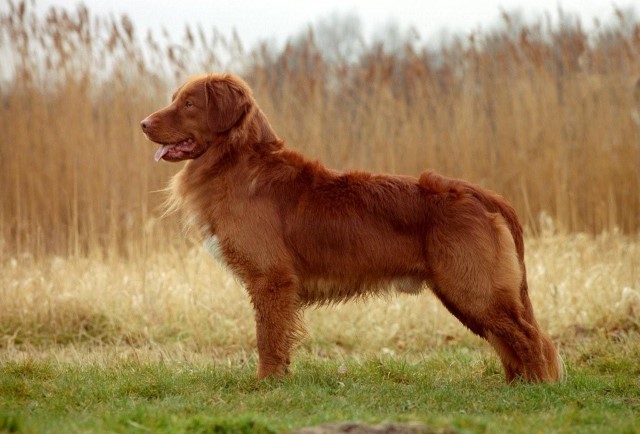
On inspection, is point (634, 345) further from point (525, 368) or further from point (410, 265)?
point (410, 265)

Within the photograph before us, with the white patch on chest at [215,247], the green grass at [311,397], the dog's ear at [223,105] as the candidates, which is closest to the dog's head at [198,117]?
the dog's ear at [223,105]

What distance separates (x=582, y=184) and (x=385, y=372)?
5.15 m

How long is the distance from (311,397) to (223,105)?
1784 millimetres

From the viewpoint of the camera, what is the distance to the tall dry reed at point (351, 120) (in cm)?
884

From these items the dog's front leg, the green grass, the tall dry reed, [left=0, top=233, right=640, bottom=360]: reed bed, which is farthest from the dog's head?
the tall dry reed

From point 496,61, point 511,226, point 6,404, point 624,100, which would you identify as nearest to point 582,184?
point 624,100

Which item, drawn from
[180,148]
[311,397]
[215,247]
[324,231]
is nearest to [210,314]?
[215,247]

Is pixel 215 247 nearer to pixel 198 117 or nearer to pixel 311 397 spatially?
pixel 198 117

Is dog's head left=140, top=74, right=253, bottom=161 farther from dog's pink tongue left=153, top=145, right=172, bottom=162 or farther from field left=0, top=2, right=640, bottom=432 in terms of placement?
field left=0, top=2, right=640, bottom=432

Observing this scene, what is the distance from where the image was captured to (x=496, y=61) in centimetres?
1010

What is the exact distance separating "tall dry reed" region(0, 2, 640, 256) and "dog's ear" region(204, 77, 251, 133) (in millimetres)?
3445

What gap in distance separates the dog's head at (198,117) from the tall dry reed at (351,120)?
3.32 metres

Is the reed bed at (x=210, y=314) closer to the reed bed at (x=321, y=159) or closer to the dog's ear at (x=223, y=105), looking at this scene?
the reed bed at (x=321, y=159)

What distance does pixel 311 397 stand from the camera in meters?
4.69
